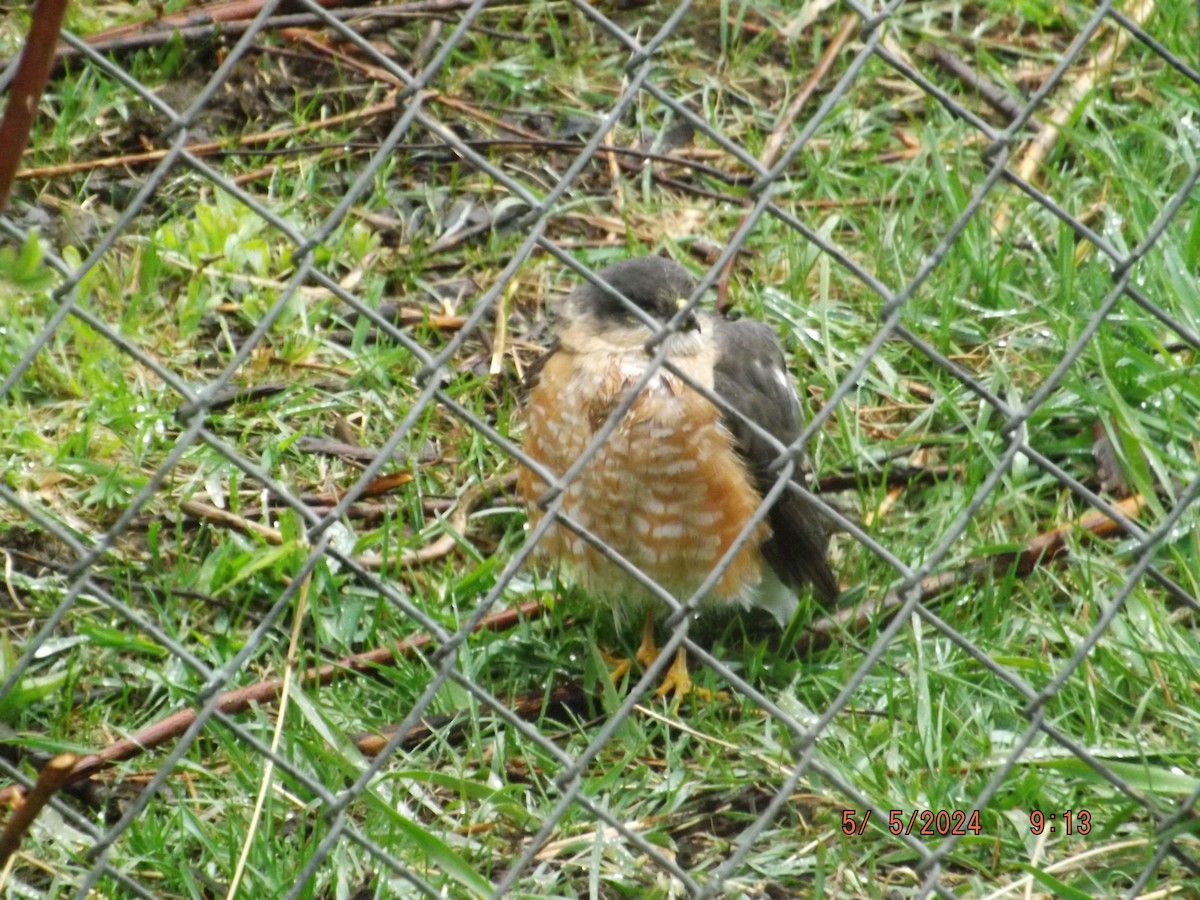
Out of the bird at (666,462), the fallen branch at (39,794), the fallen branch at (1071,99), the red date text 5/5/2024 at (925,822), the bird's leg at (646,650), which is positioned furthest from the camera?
the fallen branch at (1071,99)

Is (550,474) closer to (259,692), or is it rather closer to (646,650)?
(259,692)

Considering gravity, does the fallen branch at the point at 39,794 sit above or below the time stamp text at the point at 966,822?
above

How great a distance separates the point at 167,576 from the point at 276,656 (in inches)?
15.7

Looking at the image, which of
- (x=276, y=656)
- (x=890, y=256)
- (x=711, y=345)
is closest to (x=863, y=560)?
(x=711, y=345)

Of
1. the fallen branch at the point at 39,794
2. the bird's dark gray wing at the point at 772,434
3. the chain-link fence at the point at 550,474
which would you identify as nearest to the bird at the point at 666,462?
the bird's dark gray wing at the point at 772,434

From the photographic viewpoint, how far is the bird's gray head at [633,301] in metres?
4.10

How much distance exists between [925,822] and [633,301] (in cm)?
160

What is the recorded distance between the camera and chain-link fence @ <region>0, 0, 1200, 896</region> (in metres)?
2.86

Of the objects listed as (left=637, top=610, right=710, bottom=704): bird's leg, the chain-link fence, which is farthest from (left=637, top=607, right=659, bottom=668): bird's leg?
the chain-link fence

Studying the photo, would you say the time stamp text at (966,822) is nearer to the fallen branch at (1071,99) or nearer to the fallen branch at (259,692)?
the fallen branch at (259,692)

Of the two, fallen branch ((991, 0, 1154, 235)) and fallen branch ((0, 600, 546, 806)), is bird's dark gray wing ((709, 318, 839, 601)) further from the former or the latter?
fallen branch ((991, 0, 1154, 235))

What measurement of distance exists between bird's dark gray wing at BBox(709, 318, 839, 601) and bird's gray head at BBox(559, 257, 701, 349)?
0.18 meters

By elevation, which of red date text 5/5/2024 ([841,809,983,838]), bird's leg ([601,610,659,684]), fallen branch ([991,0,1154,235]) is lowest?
bird's leg ([601,610,659,684])

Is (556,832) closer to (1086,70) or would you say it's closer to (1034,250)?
(1034,250)
